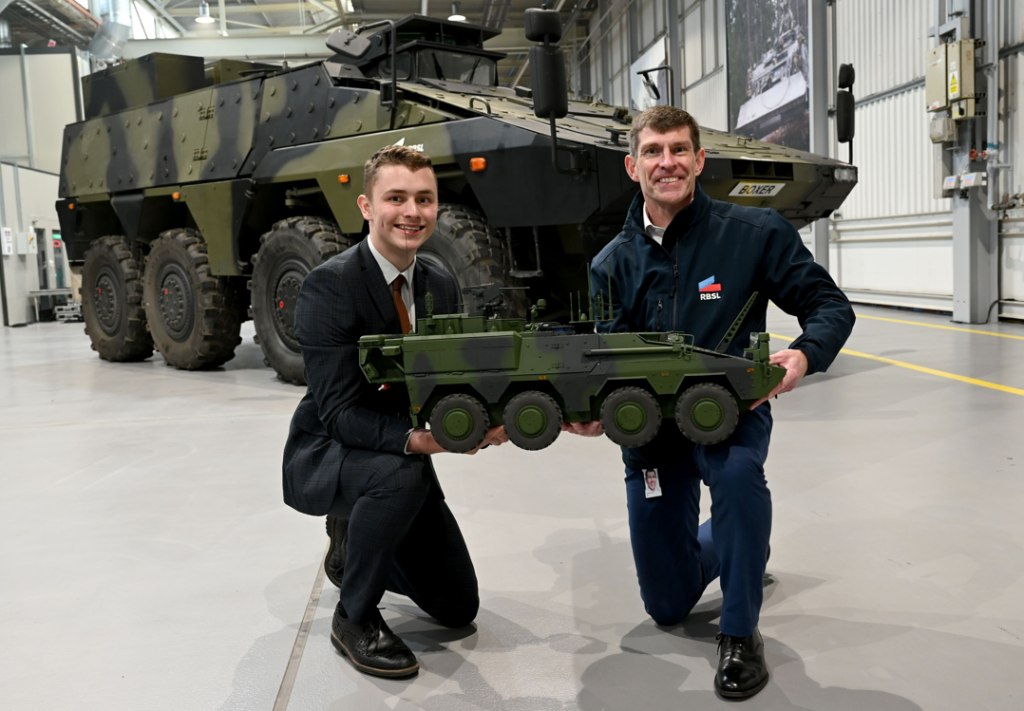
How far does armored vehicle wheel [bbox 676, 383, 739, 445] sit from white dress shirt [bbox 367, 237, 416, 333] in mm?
782

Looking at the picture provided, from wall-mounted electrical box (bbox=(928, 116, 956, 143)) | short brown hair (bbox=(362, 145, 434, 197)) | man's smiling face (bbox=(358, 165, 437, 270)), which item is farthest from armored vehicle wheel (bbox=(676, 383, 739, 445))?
wall-mounted electrical box (bbox=(928, 116, 956, 143))

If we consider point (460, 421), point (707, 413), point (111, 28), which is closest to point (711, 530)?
point (707, 413)

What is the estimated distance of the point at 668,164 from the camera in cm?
247

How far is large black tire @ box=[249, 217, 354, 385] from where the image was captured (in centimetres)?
671

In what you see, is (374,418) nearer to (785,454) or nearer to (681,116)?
(681,116)

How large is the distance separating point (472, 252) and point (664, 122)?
3431 millimetres

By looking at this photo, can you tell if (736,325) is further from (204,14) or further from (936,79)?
(204,14)

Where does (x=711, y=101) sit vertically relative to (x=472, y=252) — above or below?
above

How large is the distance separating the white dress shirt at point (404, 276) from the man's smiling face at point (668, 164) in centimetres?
69

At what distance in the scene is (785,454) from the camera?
14.5ft

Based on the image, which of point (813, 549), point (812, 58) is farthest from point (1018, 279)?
point (813, 549)

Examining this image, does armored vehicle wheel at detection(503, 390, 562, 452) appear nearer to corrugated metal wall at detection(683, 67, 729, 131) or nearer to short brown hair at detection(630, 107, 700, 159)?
short brown hair at detection(630, 107, 700, 159)

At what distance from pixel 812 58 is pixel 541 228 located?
8.98 m

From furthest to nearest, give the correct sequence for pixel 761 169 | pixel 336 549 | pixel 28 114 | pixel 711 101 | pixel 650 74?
pixel 650 74 → pixel 711 101 → pixel 28 114 → pixel 761 169 → pixel 336 549
